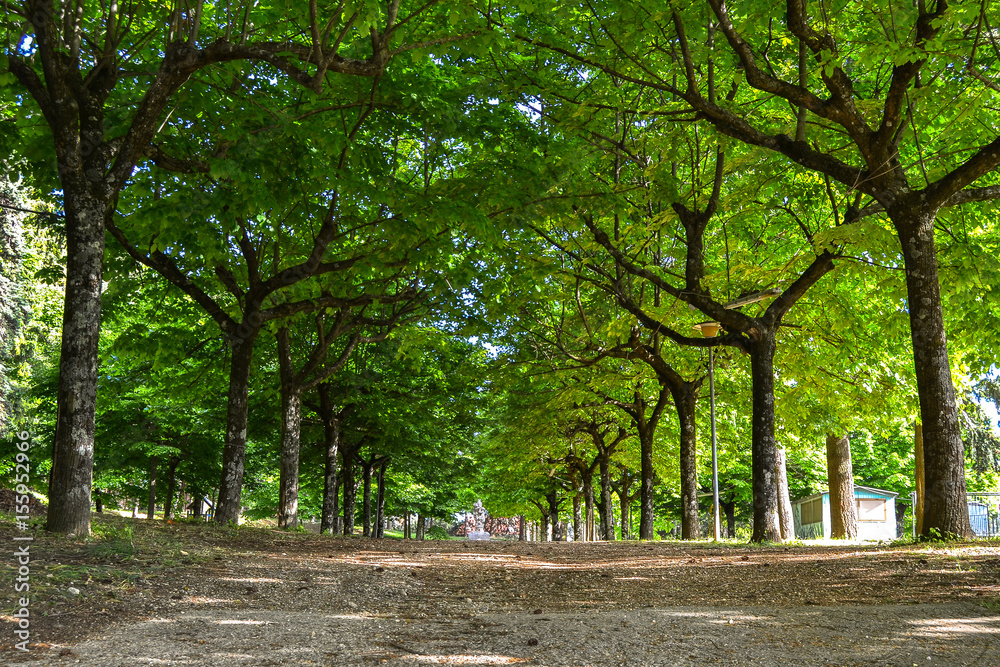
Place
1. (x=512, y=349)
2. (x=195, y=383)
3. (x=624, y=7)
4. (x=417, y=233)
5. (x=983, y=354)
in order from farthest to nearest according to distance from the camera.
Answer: (x=512, y=349) → (x=195, y=383) → (x=983, y=354) → (x=417, y=233) → (x=624, y=7)

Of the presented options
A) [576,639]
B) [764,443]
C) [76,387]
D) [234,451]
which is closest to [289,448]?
[234,451]

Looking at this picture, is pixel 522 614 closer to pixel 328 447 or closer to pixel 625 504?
pixel 328 447

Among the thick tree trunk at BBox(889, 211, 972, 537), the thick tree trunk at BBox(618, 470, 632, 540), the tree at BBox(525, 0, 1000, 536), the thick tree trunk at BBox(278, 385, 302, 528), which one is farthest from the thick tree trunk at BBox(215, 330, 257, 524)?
the thick tree trunk at BBox(618, 470, 632, 540)

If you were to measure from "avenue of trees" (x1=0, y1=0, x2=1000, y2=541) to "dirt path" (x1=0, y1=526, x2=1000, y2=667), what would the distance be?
58.8 inches

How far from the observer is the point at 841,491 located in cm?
1914

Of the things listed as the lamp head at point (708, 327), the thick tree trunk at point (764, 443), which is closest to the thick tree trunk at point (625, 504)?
the lamp head at point (708, 327)

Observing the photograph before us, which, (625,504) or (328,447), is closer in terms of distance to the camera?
(328,447)

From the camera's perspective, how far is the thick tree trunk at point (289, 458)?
589 inches

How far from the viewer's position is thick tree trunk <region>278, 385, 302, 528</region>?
49.1 feet

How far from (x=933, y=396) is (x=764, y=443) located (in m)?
4.73

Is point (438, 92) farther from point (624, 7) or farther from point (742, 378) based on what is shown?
point (742, 378)

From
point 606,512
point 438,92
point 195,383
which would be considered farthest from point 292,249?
point 606,512

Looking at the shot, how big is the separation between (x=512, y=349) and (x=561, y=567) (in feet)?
34.1

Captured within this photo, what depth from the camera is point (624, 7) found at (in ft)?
30.1
